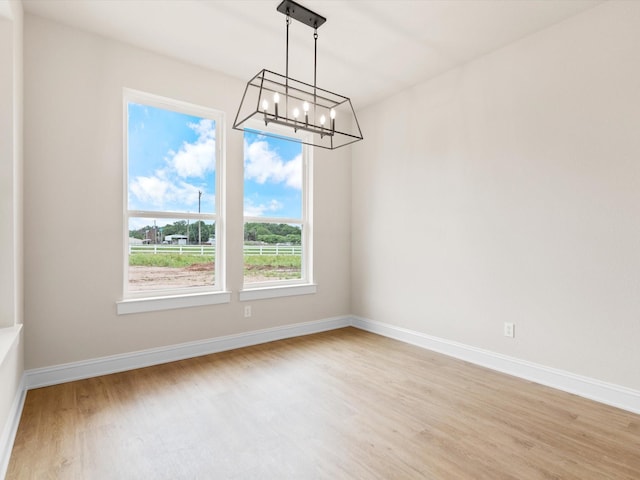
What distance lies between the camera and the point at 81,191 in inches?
114

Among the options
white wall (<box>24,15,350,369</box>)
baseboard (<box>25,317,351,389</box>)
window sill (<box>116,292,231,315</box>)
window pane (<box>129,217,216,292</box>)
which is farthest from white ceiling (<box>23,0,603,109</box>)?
baseboard (<box>25,317,351,389</box>)

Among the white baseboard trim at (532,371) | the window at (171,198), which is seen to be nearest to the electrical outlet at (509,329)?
the white baseboard trim at (532,371)

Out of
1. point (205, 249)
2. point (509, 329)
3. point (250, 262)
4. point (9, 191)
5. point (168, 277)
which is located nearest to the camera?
point (9, 191)

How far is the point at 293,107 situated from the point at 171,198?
1.80m

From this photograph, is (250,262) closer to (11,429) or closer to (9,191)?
(9,191)

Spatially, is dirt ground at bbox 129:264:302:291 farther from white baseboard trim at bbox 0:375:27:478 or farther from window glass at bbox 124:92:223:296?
white baseboard trim at bbox 0:375:27:478

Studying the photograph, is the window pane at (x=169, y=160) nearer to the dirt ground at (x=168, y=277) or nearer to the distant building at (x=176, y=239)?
the distant building at (x=176, y=239)

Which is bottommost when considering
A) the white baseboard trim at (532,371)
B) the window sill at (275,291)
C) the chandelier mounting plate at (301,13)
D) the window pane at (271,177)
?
the white baseboard trim at (532,371)

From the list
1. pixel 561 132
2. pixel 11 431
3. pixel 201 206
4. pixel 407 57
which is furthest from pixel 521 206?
pixel 11 431

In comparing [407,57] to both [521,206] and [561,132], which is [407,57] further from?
[521,206]

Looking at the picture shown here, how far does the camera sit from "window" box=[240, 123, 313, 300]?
13.1 feet

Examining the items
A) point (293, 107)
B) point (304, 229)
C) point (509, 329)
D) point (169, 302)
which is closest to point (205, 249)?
point (169, 302)

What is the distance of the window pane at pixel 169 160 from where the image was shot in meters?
3.26

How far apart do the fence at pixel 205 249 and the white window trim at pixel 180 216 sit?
0.10 m
